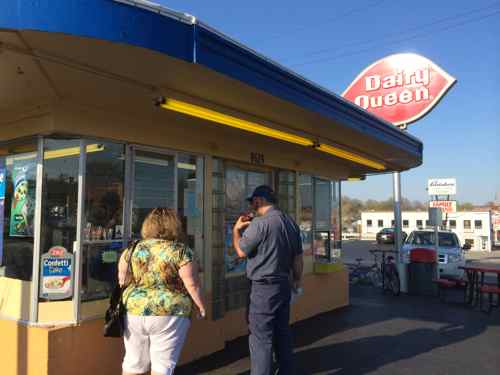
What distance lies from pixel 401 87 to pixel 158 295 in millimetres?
10370

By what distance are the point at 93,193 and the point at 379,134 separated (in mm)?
4133

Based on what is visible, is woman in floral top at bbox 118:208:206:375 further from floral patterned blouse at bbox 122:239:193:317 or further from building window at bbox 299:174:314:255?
building window at bbox 299:174:314:255

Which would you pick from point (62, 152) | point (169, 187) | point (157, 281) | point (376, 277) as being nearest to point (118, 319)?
point (157, 281)

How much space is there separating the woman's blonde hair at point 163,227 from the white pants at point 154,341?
581 mm

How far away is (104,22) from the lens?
2.62m

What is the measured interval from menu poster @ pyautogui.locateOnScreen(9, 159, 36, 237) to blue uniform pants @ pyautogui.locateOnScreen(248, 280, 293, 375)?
233 cm

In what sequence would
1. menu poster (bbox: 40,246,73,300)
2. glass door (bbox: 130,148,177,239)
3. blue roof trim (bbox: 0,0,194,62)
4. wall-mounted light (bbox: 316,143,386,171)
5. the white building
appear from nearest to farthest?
blue roof trim (bbox: 0,0,194,62)
menu poster (bbox: 40,246,73,300)
glass door (bbox: 130,148,177,239)
wall-mounted light (bbox: 316,143,386,171)
the white building

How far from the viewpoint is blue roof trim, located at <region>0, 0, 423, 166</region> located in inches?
96.8

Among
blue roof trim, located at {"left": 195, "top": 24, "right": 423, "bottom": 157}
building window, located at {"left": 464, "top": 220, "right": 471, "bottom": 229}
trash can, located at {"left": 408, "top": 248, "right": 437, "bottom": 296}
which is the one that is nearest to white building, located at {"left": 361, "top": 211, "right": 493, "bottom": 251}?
building window, located at {"left": 464, "top": 220, "right": 471, "bottom": 229}

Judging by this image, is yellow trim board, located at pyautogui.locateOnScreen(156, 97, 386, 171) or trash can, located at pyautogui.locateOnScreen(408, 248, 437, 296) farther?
trash can, located at pyautogui.locateOnScreen(408, 248, 437, 296)

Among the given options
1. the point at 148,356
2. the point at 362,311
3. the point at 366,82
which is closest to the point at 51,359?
the point at 148,356

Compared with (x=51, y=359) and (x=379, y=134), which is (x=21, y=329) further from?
(x=379, y=134)

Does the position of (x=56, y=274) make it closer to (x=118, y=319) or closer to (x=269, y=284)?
(x=118, y=319)

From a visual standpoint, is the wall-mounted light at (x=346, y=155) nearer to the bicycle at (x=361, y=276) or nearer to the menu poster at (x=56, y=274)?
the menu poster at (x=56, y=274)
